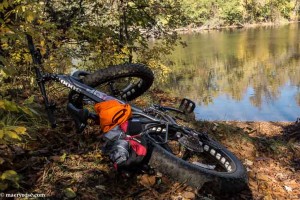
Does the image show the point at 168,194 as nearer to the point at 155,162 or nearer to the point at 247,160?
the point at 155,162

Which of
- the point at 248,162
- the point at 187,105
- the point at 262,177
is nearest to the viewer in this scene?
the point at 262,177

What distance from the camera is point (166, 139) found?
174 inches

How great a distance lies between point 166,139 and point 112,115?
2.45ft

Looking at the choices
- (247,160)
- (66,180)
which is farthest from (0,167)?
(247,160)

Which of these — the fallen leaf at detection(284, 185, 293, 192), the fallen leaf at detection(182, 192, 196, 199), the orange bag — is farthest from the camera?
the fallen leaf at detection(284, 185, 293, 192)

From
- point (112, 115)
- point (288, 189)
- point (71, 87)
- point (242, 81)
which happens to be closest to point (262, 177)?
point (288, 189)

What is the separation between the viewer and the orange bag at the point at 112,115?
13.7 ft

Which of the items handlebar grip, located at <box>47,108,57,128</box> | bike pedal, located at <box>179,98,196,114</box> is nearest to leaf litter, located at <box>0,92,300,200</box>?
handlebar grip, located at <box>47,108,57,128</box>

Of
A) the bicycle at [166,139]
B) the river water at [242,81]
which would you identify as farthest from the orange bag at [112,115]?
the river water at [242,81]

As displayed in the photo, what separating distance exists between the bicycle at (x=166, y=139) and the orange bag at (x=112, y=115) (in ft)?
0.72

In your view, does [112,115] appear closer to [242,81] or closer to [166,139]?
[166,139]

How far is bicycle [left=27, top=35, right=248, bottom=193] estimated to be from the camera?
4125 millimetres

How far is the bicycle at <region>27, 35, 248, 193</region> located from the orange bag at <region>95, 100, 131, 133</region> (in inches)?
8.6

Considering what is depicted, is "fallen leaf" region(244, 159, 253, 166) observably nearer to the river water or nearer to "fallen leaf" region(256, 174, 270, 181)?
"fallen leaf" region(256, 174, 270, 181)
